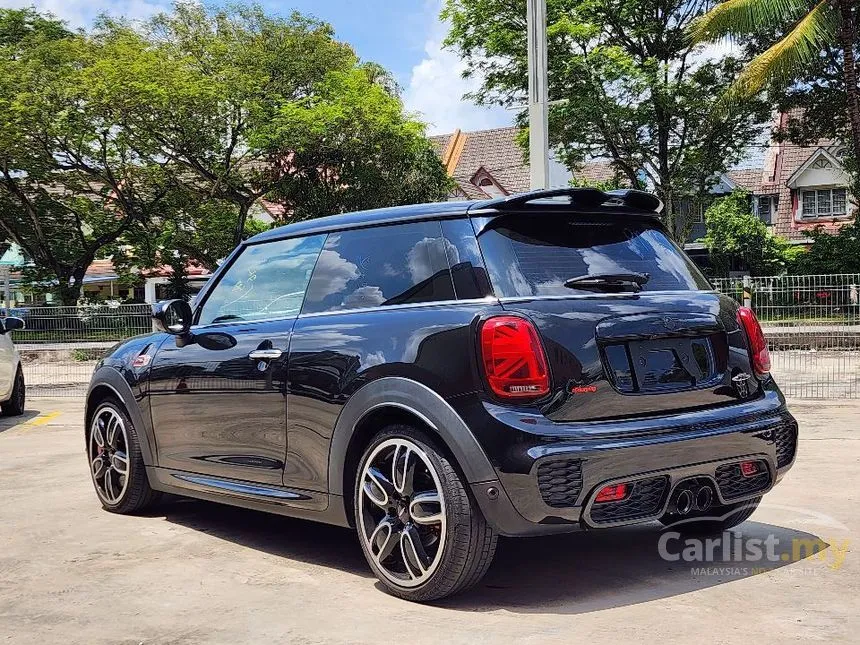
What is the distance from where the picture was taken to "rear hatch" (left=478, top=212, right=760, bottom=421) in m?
4.17

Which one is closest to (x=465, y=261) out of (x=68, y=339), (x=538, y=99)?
(x=538, y=99)

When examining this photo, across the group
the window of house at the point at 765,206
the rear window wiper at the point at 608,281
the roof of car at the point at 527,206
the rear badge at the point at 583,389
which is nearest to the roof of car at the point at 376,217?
the roof of car at the point at 527,206

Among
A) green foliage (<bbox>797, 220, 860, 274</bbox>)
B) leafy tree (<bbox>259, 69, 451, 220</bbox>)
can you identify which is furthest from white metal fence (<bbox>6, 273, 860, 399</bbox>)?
green foliage (<bbox>797, 220, 860, 274</bbox>)

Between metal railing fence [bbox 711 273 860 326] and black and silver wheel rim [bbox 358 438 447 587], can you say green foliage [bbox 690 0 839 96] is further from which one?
black and silver wheel rim [bbox 358 438 447 587]

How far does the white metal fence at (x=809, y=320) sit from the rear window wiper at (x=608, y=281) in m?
9.61

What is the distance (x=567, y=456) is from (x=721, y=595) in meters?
1.00

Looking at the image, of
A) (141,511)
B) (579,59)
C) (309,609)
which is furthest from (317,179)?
(309,609)

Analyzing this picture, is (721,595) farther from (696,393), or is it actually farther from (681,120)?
(681,120)

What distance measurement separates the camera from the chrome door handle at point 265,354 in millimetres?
5031

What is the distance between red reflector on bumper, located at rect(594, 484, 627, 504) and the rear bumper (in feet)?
0.08

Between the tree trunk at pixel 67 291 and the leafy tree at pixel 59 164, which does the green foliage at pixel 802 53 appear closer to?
the leafy tree at pixel 59 164

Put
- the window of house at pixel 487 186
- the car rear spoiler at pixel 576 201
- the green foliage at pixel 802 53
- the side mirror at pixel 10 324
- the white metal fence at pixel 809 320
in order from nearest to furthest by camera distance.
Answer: the car rear spoiler at pixel 576 201
the side mirror at pixel 10 324
the white metal fence at pixel 809 320
the green foliage at pixel 802 53
the window of house at pixel 487 186

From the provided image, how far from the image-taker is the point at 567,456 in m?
3.98

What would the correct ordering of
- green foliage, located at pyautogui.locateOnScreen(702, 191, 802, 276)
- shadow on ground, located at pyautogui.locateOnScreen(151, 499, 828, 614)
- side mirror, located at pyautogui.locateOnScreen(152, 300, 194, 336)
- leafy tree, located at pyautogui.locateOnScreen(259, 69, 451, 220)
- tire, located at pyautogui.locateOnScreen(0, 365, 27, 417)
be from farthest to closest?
green foliage, located at pyautogui.locateOnScreen(702, 191, 802, 276) → leafy tree, located at pyautogui.locateOnScreen(259, 69, 451, 220) → tire, located at pyautogui.locateOnScreen(0, 365, 27, 417) → side mirror, located at pyautogui.locateOnScreen(152, 300, 194, 336) → shadow on ground, located at pyautogui.locateOnScreen(151, 499, 828, 614)
